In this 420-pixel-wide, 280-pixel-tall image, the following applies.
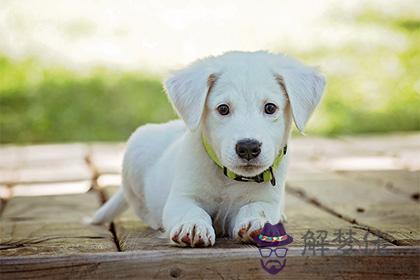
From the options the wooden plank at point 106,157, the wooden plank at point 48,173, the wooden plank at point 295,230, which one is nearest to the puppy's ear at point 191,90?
the wooden plank at point 295,230

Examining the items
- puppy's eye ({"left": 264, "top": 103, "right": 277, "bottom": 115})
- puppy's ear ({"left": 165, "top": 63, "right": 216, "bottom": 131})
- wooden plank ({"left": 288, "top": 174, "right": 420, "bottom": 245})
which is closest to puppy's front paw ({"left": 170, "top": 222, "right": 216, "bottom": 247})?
puppy's ear ({"left": 165, "top": 63, "right": 216, "bottom": 131})

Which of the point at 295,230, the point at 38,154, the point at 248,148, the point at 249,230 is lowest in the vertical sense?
the point at 38,154

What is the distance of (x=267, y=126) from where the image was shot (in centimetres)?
372

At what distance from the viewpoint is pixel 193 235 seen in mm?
3621

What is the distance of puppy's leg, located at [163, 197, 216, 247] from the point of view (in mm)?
3619

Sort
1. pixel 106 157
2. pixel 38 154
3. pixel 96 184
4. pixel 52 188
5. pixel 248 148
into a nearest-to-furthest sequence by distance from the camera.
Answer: pixel 248 148, pixel 52 188, pixel 96 184, pixel 106 157, pixel 38 154

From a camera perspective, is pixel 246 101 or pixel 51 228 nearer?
pixel 246 101

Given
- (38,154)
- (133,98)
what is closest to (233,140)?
(38,154)

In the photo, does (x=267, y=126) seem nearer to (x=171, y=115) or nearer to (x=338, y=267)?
(x=338, y=267)

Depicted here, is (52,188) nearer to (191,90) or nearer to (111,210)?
(111,210)

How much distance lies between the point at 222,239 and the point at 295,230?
511mm

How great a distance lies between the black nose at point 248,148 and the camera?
11.7 feet

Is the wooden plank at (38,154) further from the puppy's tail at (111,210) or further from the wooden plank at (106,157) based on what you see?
the puppy's tail at (111,210)

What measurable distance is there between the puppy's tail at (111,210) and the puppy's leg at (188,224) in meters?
1.04
